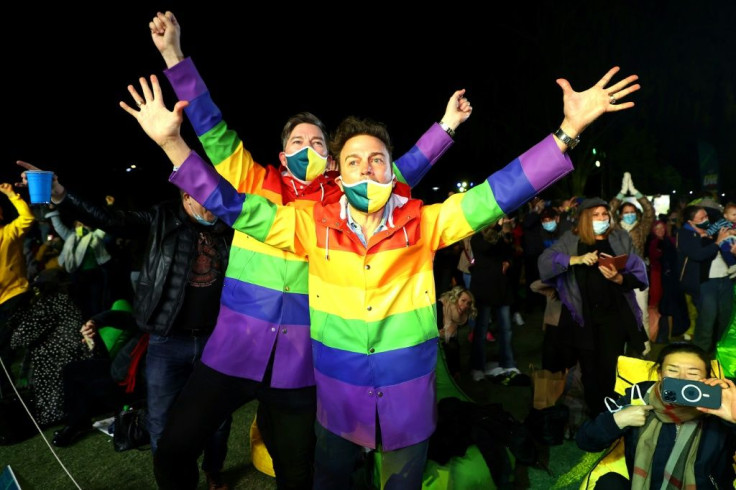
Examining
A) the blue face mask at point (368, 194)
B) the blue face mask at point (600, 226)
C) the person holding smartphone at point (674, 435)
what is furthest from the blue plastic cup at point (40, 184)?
the blue face mask at point (600, 226)

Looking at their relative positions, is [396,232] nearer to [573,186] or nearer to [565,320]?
[565,320]

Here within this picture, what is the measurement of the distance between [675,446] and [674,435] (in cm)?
5

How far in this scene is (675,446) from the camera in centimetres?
248

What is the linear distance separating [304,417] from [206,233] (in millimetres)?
1356

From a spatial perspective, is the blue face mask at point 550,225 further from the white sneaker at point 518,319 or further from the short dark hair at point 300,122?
the short dark hair at point 300,122

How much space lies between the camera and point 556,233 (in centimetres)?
830

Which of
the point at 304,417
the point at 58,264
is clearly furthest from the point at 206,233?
the point at 58,264

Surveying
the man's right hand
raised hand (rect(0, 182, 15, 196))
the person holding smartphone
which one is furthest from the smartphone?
raised hand (rect(0, 182, 15, 196))

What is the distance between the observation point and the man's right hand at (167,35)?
98.7 inches

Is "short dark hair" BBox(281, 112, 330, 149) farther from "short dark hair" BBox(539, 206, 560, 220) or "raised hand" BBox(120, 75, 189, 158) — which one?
"short dark hair" BBox(539, 206, 560, 220)

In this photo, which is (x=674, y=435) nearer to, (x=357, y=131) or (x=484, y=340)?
(x=357, y=131)

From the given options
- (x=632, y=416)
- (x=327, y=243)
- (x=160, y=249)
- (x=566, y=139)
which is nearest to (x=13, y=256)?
(x=160, y=249)

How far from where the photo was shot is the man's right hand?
8.22 ft

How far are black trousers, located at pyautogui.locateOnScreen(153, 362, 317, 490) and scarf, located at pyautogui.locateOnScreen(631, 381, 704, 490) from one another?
169 centimetres
